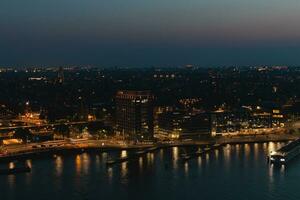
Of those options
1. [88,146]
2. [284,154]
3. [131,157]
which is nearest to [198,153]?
[131,157]

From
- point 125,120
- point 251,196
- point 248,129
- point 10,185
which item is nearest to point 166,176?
point 251,196

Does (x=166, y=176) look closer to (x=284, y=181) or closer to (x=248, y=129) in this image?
(x=284, y=181)

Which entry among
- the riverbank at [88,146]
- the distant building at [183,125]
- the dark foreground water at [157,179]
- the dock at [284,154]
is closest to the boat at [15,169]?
the dark foreground water at [157,179]

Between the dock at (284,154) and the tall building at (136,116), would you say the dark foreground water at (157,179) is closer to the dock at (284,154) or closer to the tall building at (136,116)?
the dock at (284,154)

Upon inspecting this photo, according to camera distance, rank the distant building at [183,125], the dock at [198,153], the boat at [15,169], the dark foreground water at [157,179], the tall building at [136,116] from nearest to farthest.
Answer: the dark foreground water at [157,179], the boat at [15,169], the dock at [198,153], the tall building at [136,116], the distant building at [183,125]

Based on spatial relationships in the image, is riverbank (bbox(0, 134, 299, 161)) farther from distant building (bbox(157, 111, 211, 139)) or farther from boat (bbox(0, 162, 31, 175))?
boat (bbox(0, 162, 31, 175))

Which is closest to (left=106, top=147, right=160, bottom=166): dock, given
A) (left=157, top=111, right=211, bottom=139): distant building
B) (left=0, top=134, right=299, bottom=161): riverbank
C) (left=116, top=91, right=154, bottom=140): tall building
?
(left=0, top=134, right=299, bottom=161): riverbank

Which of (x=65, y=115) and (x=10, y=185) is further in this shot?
(x=65, y=115)
